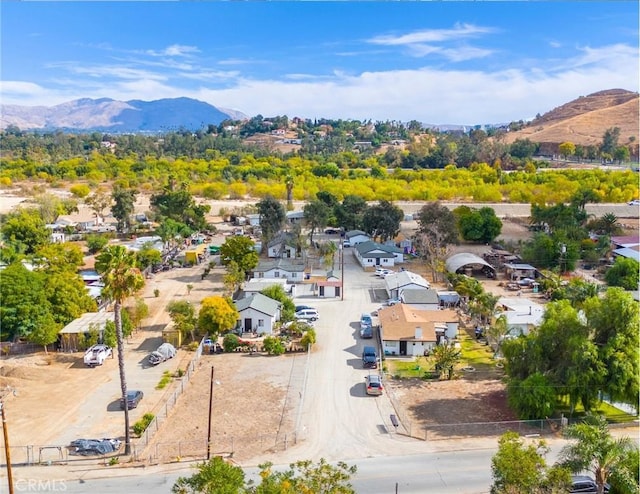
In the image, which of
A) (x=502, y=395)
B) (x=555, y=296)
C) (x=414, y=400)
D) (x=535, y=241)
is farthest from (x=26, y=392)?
(x=535, y=241)

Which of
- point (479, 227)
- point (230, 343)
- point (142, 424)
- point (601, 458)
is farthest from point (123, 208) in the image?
point (601, 458)

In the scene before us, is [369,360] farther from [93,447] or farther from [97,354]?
[97,354]

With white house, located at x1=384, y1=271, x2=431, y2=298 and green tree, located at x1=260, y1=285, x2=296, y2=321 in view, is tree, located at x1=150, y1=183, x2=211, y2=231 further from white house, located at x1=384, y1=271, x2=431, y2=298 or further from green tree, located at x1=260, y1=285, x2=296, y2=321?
white house, located at x1=384, y1=271, x2=431, y2=298

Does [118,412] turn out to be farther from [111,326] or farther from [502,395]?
[502,395]

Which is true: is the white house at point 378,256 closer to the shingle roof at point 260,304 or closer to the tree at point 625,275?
the shingle roof at point 260,304

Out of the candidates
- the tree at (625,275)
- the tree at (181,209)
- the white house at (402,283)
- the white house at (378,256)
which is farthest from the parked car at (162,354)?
the tree at (181,209)
